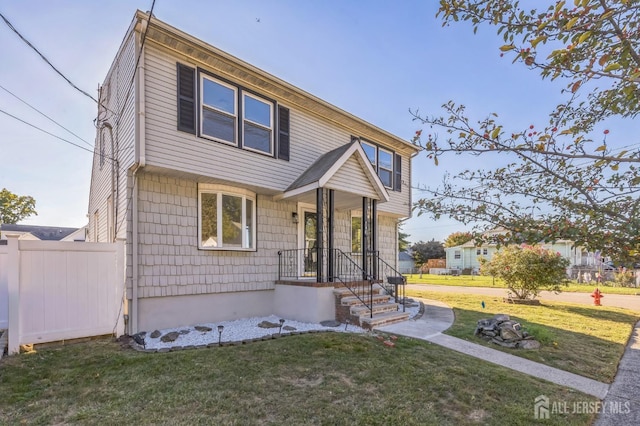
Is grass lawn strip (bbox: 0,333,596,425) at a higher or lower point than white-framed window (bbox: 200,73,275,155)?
lower

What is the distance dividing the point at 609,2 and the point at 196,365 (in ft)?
18.4

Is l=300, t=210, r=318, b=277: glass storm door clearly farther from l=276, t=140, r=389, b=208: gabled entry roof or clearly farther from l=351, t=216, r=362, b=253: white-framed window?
l=351, t=216, r=362, b=253: white-framed window

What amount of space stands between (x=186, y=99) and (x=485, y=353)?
24.7ft

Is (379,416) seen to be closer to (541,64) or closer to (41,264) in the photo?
(541,64)

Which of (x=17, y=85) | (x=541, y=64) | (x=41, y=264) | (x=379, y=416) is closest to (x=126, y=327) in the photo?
(x=41, y=264)

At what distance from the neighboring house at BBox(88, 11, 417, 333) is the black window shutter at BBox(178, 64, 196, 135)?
2cm

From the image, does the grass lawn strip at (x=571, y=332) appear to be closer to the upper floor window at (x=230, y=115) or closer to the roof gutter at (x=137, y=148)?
the upper floor window at (x=230, y=115)

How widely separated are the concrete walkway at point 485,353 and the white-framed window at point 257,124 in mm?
5119

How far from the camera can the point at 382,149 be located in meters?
12.2

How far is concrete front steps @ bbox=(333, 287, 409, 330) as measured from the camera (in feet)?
24.3

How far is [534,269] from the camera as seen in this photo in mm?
11992

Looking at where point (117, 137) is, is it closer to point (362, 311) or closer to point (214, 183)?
point (214, 183)

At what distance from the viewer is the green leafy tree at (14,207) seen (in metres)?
31.3

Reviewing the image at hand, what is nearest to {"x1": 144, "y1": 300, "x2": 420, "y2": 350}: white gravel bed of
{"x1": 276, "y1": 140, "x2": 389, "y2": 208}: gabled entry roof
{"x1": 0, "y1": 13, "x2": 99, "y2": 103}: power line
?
{"x1": 276, "y1": 140, "x2": 389, "y2": 208}: gabled entry roof
